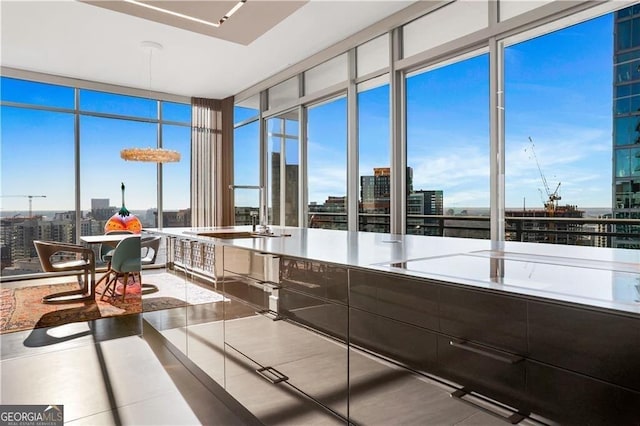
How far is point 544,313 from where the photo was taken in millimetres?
832

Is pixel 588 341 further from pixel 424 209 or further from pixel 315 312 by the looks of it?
pixel 424 209

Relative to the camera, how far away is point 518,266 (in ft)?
4.17

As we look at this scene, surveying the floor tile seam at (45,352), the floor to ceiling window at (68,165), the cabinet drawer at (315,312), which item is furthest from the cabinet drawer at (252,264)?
the floor to ceiling window at (68,165)

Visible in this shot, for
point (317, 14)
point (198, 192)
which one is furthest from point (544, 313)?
point (198, 192)

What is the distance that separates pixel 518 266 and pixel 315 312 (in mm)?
706

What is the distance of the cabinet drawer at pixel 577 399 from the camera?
0.73 m

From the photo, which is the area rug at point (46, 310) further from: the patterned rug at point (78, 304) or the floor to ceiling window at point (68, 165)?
the floor to ceiling window at point (68, 165)

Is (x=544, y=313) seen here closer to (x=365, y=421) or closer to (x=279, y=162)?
(x=365, y=421)

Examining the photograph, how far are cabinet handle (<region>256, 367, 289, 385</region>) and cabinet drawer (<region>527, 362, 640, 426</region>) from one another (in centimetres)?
94

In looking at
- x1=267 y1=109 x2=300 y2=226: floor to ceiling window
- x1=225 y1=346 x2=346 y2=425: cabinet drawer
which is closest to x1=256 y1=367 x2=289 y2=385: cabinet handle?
x1=225 y1=346 x2=346 y2=425: cabinet drawer

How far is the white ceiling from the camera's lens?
161 inches

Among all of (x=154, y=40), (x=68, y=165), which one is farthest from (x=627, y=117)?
(x=68, y=165)

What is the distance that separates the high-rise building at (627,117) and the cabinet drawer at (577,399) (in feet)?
8.65

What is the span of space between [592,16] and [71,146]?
22.8ft
